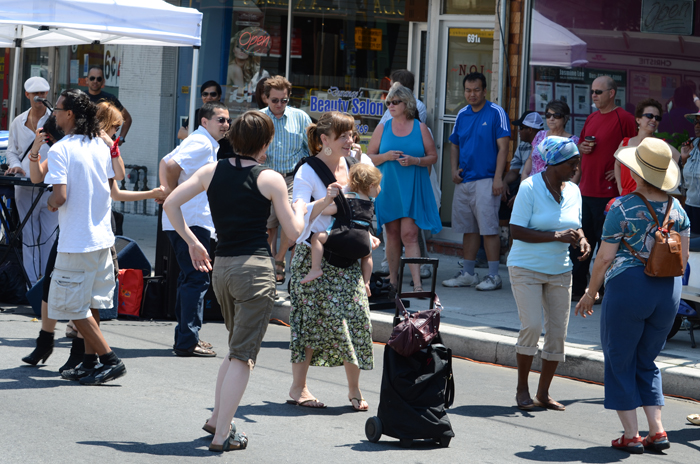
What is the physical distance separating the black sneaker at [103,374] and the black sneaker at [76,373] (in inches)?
1.4

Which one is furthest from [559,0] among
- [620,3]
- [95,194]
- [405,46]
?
[95,194]

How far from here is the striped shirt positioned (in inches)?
382

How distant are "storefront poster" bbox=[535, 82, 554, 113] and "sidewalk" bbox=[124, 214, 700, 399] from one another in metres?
2.29

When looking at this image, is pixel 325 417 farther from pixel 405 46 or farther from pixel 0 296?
pixel 405 46

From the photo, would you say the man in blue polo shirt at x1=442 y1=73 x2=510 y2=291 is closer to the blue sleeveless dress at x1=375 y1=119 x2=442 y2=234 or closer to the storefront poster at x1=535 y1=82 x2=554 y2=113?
the blue sleeveless dress at x1=375 y1=119 x2=442 y2=234

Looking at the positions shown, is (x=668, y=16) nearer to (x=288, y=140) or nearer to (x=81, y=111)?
(x=288, y=140)

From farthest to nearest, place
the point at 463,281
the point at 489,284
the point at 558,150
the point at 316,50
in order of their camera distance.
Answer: the point at 316,50, the point at 463,281, the point at 489,284, the point at 558,150

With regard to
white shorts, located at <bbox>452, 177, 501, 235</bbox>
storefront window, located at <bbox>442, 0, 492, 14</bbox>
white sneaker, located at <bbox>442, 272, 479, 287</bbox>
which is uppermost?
storefront window, located at <bbox>442, 0, 492, 14</bbox>

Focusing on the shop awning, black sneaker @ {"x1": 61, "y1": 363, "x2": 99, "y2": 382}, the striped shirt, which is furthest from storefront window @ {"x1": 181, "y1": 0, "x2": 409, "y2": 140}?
black sneaker @ {"x1": 61, "y1": 363, "x2": 99, "y2": 382}

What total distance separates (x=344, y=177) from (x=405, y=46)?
6996mm

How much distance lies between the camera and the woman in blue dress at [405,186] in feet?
31.1

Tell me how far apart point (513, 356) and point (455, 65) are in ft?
18.2

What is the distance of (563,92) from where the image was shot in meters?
11.0


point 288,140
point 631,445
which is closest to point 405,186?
point 288,140
